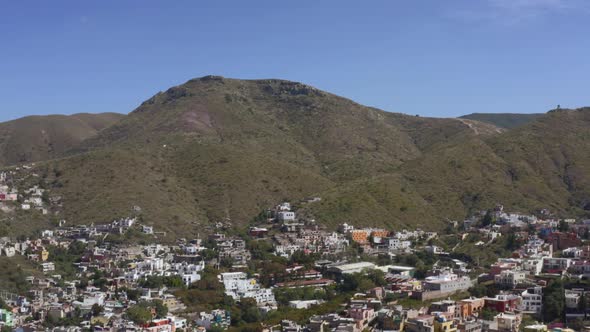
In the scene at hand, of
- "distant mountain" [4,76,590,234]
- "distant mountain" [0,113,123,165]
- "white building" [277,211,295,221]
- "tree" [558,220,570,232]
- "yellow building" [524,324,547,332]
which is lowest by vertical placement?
"yellow building" [524,324,547,332]

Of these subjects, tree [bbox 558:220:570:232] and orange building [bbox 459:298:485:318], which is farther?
tree [bbox 558:220:570:232]

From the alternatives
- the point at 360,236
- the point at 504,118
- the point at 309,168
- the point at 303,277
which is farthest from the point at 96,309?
the point at 504,118

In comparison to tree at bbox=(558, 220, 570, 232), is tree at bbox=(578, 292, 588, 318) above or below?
below

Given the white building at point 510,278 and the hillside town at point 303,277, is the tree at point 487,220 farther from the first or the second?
the white building at point 510,278

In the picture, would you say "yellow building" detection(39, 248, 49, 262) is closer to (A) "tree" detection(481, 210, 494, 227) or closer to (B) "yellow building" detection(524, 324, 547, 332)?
(A) "tree" detection(481, 210, 494, 227)

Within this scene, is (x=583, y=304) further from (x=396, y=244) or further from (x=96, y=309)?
(x=96, y=309)

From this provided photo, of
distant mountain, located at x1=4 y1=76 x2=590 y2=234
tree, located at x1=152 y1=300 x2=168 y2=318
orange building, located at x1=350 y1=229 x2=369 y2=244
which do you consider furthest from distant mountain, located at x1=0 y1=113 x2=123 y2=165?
tree, located at x1=152 y1=300 x2=168 y2=318
